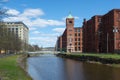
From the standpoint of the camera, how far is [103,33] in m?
138

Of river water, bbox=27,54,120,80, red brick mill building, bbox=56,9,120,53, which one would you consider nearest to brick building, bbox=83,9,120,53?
red brick mill building, bbox=56,9,120,53

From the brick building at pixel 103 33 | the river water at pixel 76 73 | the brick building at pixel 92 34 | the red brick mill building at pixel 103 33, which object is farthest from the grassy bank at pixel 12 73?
the brick building at pixel 92 34

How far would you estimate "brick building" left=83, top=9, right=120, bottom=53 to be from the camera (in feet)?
384

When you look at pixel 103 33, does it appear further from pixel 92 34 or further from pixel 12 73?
pixel 12 73

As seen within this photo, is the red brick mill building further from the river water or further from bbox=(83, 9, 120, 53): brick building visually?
the river water

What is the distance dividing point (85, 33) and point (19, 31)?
45.3m

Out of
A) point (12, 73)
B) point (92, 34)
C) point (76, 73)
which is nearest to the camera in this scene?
point (12, 73)

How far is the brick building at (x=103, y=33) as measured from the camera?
11719 cm

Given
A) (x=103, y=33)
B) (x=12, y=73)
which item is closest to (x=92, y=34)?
(x=103, y=33)

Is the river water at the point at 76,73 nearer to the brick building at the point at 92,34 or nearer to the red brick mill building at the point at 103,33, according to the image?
the red brick mill building at the point at 103,33

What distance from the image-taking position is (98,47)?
144 m

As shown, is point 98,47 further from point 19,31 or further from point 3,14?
point 3,14

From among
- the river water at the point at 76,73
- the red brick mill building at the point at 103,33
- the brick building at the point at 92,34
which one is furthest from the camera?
the brick building at the point at 92,34

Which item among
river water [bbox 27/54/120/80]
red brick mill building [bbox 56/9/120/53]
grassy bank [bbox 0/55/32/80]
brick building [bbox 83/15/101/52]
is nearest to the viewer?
grassy bank [bbox 0/55/32/80]
